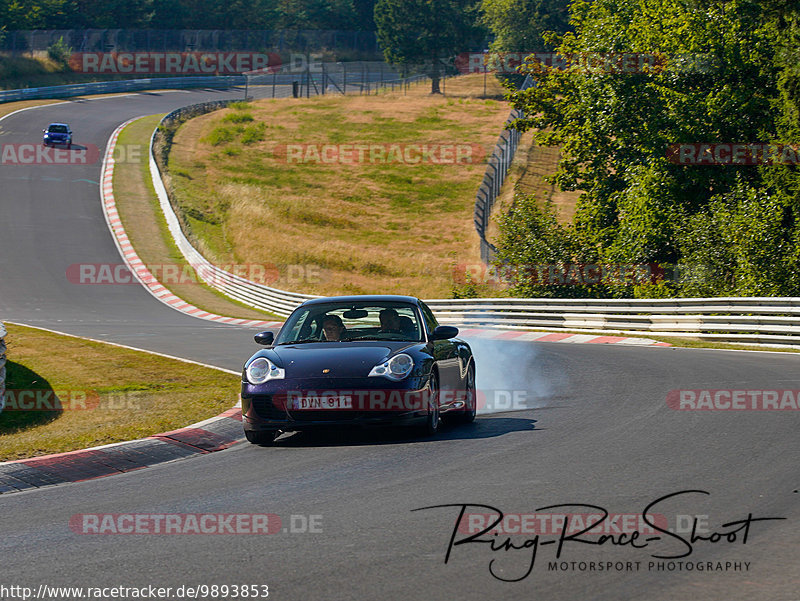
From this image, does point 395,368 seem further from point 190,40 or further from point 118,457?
point 190,40

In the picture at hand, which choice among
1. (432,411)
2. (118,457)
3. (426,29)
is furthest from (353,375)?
(426,29)

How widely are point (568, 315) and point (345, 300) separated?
15185mm

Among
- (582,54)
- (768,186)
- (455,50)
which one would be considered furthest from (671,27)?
(455,50)

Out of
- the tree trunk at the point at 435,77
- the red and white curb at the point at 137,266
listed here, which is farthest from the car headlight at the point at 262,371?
the tree trunk at the point at 435,77

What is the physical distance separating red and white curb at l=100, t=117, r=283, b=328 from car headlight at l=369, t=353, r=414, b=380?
1856 centimetres

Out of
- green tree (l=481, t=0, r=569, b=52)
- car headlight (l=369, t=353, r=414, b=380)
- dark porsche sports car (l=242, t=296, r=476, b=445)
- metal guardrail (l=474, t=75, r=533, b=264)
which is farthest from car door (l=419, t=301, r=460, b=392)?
green tree (l=481, t=0, r=569, b=52)

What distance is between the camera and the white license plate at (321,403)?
29.6 ft

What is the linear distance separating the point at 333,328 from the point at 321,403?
1.42 meters

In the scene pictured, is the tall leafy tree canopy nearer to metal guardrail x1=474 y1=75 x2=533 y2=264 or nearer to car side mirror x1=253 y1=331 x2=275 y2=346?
metal guardrail x1=474 y1=75 x2=533 y2=264

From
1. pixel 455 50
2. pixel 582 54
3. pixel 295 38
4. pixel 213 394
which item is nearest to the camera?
pixel 213 394

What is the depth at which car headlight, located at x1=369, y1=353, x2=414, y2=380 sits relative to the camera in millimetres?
9148

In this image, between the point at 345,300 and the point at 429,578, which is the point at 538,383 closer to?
the point at 345,300

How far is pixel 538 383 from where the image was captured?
1372cm

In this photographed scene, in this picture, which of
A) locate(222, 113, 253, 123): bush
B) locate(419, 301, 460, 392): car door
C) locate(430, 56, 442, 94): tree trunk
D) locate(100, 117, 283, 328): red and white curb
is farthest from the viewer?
locate(430, 56, 442, 94): tree trunk
